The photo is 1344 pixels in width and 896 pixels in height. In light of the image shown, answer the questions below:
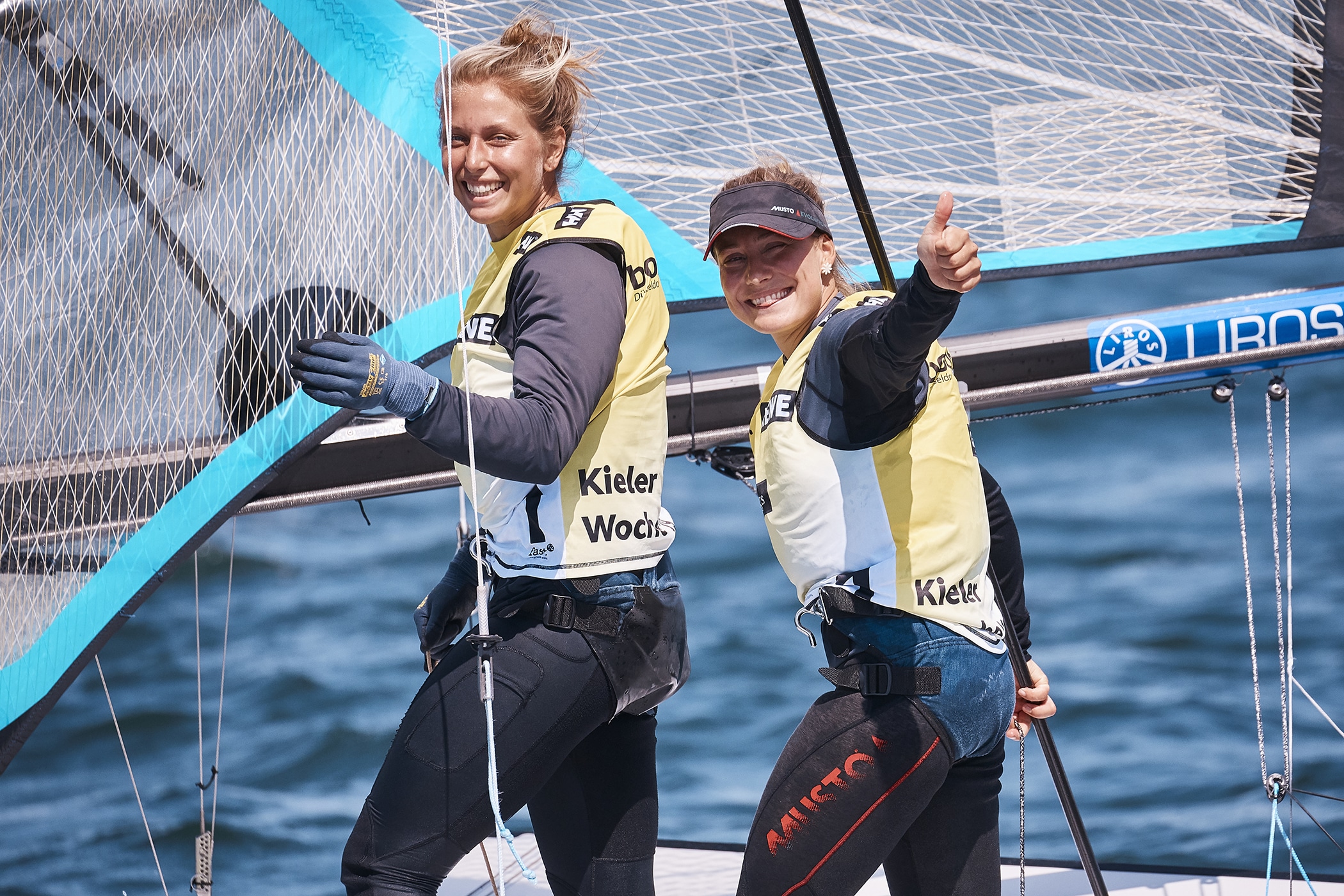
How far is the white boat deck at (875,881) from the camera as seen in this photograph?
2068 mm

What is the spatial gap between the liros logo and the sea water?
1927 mm

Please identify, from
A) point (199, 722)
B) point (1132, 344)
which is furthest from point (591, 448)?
point (199, 722)

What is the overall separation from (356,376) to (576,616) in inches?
12.8

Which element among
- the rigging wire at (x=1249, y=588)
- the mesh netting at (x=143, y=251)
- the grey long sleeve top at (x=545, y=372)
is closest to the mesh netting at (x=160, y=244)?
the mesh netting at (x=143, y=251)

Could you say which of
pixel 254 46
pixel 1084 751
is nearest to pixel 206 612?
pixel 1084 751

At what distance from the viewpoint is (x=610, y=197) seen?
1.92m

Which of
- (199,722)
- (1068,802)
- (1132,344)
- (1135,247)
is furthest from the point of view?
(199,722)

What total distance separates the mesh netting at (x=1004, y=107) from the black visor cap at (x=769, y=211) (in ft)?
2.37

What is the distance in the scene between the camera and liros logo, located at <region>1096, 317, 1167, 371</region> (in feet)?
5.80

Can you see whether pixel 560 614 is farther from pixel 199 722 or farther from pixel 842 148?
pixel 199 722

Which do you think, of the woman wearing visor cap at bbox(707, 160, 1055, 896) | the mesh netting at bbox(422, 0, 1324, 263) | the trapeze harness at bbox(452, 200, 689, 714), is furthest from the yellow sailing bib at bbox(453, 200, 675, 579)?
the mesh netting at bbox(422, 0, 1324, 263)

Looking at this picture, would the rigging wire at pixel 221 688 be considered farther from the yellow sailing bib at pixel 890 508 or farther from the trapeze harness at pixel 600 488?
the yellow sailing bib at pixel 890 508

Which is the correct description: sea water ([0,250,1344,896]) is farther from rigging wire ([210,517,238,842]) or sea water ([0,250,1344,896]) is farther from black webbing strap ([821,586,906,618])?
A: black webbing strap ([821,586,906,618])

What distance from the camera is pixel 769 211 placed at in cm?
119
